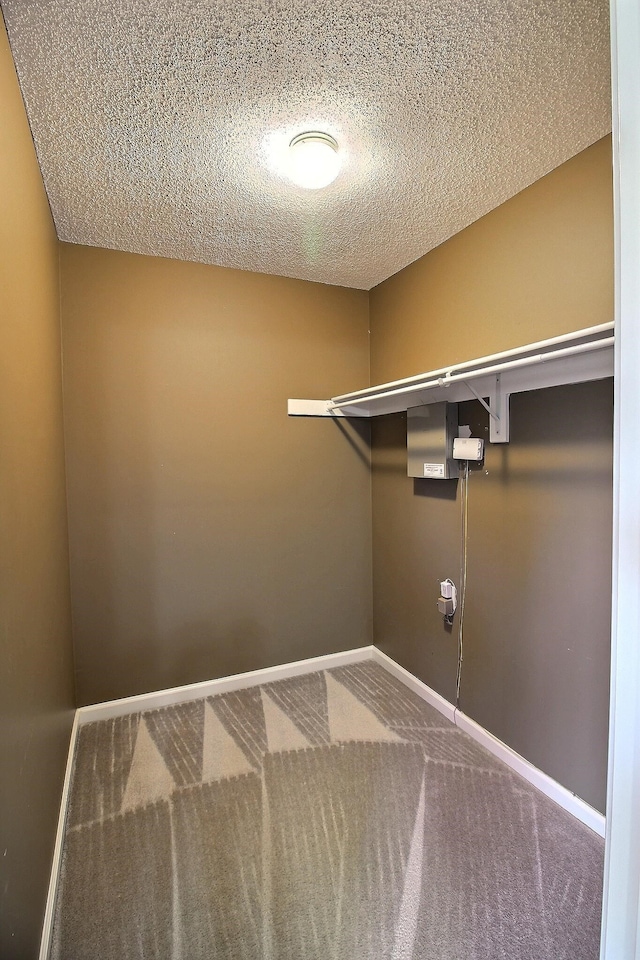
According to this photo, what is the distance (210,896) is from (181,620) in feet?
4.12

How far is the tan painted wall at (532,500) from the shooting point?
4.95 ft

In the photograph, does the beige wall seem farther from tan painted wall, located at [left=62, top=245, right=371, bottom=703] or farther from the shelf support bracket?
tan painted wall, located at [left=62, top=245, right=371, bottom=703]

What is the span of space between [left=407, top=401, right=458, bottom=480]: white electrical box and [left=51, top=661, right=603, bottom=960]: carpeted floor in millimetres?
1274

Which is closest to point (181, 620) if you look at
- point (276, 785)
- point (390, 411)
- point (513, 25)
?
point (276, 785)

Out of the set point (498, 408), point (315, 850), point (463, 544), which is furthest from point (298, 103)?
point (315, 850)

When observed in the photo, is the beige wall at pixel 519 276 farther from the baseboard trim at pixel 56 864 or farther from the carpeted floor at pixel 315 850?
the baseboard trim at pixel 56 864

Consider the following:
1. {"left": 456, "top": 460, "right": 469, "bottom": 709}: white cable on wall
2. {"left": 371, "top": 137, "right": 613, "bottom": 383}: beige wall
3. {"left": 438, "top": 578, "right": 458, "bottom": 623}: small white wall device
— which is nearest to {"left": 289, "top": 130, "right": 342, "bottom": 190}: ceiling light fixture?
{"left": 371, "top": 137, "right": 613, "bottom": 383}: beige wall

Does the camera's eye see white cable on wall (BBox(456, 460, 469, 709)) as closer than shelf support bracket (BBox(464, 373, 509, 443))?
No

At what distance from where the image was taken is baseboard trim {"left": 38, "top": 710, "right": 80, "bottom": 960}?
117 centimetres

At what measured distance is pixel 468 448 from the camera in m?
1.96

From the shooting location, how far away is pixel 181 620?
2.38 m

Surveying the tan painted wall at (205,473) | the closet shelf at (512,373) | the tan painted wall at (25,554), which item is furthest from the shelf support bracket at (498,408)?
the tan painted wall at (25,554)

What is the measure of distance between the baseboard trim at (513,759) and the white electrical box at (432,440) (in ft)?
3.86

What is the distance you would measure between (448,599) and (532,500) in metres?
0.69
